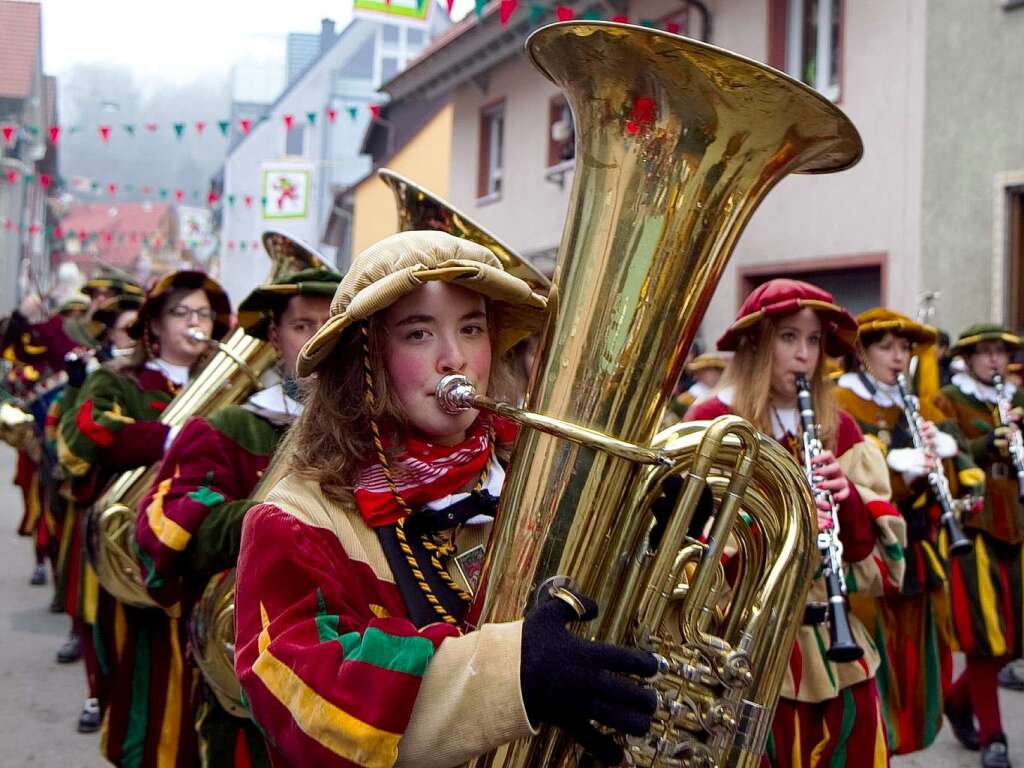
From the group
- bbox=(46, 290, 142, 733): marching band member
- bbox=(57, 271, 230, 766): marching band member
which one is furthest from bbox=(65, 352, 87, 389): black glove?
bbox=(57, 271, 230, 766): marching band member

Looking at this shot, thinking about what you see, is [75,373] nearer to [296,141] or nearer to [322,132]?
[322,132]

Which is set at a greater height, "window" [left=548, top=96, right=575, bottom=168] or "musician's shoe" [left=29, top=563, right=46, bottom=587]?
"window" [left=548, top=96, right=575, bottom=168]

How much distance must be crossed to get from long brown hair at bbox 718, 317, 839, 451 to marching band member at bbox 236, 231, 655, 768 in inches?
64.6

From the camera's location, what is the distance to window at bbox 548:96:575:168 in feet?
46.7

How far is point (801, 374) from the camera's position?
12.1ft

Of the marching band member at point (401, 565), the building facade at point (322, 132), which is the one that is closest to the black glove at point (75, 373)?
the marching band member at point (401, 565)

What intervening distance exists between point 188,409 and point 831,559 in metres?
2.30

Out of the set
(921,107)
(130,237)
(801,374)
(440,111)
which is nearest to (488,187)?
(440,111)

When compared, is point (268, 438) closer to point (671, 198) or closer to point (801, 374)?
point (801, 374)

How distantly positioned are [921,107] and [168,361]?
713 cm

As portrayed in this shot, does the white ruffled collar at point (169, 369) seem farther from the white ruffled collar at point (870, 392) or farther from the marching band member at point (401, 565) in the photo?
the marching band member at point (401, 565)

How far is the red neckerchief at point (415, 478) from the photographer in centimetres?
189

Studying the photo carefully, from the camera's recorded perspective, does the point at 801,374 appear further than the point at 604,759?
Yes

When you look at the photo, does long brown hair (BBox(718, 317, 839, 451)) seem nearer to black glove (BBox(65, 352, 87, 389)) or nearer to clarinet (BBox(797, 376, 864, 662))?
clarinet (BBox(797, 376, 864, 662))
